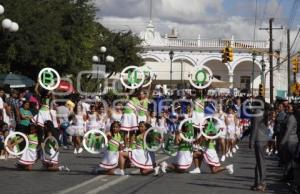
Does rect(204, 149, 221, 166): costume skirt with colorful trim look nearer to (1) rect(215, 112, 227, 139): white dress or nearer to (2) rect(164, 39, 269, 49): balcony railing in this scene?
(1) rect(215, 112, 227, 139): white dress

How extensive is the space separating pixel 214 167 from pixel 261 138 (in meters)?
3.15

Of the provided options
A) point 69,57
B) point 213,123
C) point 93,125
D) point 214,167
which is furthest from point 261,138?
point 69,57

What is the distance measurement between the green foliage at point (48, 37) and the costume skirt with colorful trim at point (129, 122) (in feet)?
45.7

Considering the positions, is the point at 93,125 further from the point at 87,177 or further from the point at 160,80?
the point at 160,80

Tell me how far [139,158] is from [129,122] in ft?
10.7

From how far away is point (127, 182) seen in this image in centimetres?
1417

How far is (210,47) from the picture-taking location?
84.1 meters

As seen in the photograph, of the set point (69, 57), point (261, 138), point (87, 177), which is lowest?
point (87, 177)

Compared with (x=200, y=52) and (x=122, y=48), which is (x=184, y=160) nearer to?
(x=122, y=48)

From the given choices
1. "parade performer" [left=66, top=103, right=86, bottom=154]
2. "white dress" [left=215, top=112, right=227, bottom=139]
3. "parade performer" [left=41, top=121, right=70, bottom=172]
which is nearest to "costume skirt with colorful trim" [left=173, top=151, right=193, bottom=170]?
"parade performer" [left=41, top=121, right=70, bottom=172]

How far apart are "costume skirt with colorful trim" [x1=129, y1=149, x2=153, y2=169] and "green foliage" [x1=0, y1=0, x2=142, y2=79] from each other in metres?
17.1

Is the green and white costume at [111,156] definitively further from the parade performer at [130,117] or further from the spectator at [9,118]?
the spectator at [9,118]

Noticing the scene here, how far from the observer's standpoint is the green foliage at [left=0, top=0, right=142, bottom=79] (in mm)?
36438

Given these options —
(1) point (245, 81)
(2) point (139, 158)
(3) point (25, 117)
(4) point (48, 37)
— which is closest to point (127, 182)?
(2) point (139, 158)
